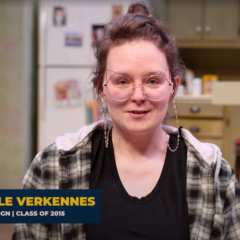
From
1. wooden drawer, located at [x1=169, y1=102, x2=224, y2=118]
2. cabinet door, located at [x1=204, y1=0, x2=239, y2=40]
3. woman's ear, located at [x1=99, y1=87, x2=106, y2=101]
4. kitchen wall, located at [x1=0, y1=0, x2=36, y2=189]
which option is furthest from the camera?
cabinet door, located at [x1=204, y1=0, x2=239, y2=40]

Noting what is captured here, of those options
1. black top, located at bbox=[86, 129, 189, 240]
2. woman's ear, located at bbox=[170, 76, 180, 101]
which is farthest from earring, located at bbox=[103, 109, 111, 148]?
woman's ear, located at bbox=[170, 76, 180, 101]

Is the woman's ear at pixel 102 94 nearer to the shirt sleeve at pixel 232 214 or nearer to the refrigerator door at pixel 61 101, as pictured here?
the shirt sleeve at pixel 232 214

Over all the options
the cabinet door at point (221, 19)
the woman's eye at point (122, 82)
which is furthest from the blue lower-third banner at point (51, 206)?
the cabinet door at point (221, 19)

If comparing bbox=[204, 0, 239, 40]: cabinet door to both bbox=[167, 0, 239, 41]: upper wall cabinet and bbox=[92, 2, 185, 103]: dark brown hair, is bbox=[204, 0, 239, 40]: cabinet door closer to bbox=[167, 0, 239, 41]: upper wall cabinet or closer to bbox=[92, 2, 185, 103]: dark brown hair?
bbox=[167, 0, 239, 41]: upper wall cabinet

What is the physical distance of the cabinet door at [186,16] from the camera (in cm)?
348

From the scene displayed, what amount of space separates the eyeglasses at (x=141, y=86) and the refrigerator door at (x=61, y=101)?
2.23 m

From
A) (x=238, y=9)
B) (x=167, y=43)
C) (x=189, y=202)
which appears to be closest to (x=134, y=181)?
(x=189, y=202)

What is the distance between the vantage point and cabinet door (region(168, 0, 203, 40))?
11.4ft

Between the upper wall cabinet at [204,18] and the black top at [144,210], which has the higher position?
the upper wall cabinet at [204,18]

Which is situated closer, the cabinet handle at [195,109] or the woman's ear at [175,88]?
the woman's ear at [175,88]

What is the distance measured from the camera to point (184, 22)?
11.5ft

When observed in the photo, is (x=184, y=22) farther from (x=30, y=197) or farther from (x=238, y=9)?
(x=30, y=197)

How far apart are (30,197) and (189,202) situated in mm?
419

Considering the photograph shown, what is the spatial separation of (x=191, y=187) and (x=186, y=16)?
277 cm
